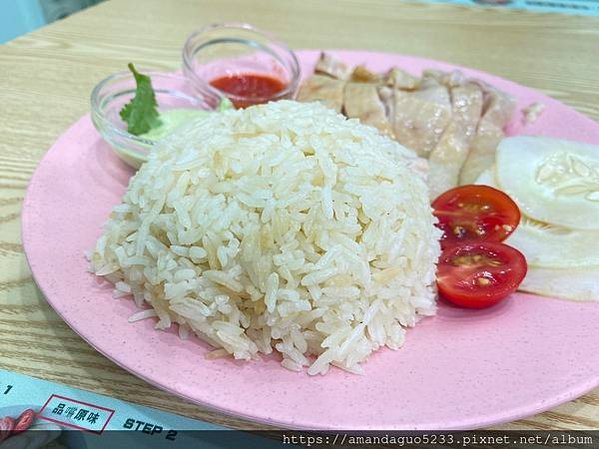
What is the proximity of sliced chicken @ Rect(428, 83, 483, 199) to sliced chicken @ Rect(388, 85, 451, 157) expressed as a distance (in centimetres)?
5

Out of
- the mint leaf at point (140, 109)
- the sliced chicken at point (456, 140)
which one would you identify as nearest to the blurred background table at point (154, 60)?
the mint leaf at point (140, 109)

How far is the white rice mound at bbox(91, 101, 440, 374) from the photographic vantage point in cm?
178

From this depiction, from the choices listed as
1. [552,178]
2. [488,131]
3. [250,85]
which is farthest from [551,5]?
[552,178]

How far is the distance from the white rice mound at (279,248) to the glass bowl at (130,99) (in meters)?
0.54

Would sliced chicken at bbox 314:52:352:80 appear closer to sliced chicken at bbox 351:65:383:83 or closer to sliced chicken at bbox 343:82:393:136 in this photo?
sliced chicken at bbox 351:65:383:83

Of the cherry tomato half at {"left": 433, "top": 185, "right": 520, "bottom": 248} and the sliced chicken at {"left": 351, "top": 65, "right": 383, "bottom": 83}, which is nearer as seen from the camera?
the cherry tomato half at {"left": 433, "top": 185, "right": 520, "bottom": 248}

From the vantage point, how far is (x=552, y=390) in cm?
161

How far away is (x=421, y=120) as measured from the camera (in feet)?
9.91

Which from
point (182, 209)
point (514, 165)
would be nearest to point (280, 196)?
point (182, 209)

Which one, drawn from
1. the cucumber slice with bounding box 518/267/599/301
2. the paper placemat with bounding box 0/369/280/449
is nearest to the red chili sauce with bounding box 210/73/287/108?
the cucumber slice with bounding box 518/267/599/301

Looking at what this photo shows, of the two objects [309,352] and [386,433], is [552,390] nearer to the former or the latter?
[386,433]

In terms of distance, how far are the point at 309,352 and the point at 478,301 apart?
632 millimetres

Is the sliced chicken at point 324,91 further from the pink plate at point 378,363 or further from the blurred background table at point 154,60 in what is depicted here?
the pink plate at point 378,363

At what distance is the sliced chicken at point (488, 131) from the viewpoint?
2816mm
